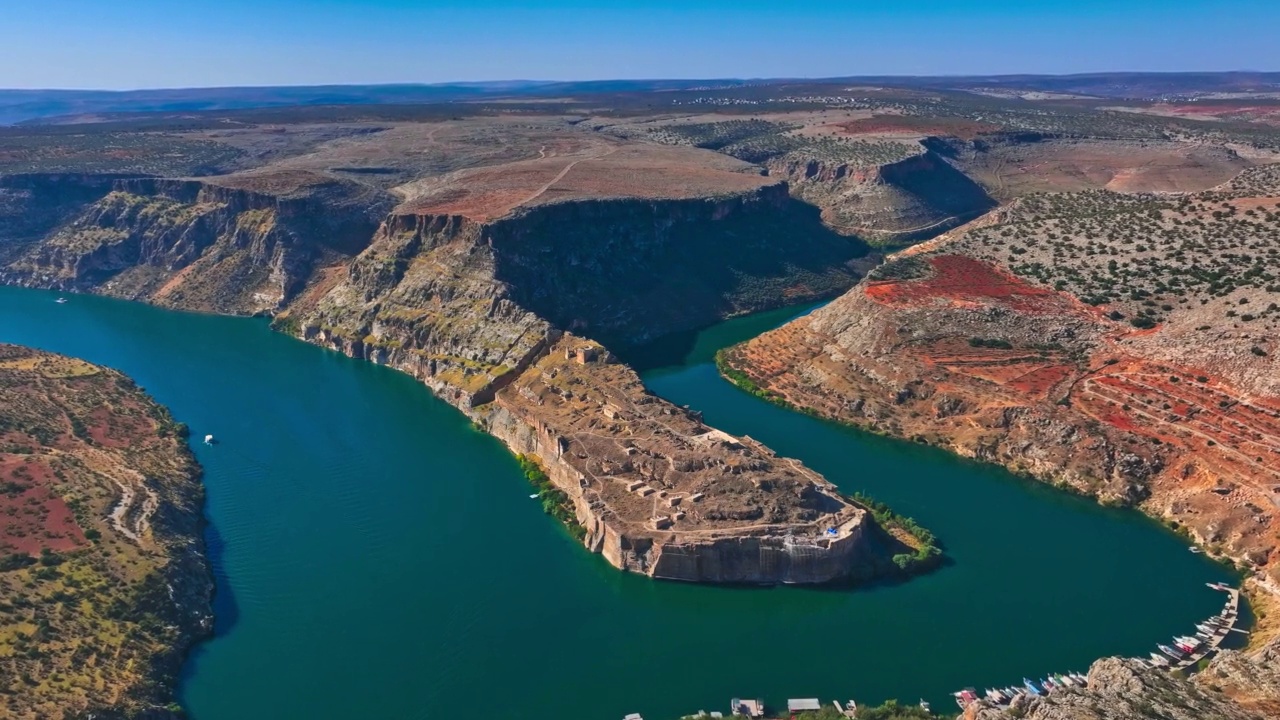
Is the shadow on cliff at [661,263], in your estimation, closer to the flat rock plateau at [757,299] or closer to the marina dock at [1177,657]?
the flat rock plateau at [757,299]

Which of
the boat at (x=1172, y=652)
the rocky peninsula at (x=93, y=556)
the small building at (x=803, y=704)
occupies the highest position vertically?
the rocky peninsula at (x=93, y=556)

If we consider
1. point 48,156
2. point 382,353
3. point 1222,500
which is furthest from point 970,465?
point 48,156

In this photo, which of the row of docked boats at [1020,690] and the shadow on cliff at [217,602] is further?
the shadow on cliff at [217,602]

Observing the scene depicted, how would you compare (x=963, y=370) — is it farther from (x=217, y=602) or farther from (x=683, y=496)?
(x=217, y=602)

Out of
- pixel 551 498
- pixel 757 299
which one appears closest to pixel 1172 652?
pixel 551 498

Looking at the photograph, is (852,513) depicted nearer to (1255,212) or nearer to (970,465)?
(970,465)

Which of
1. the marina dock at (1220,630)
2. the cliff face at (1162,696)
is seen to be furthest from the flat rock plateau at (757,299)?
the marina dock at (1220,630)
